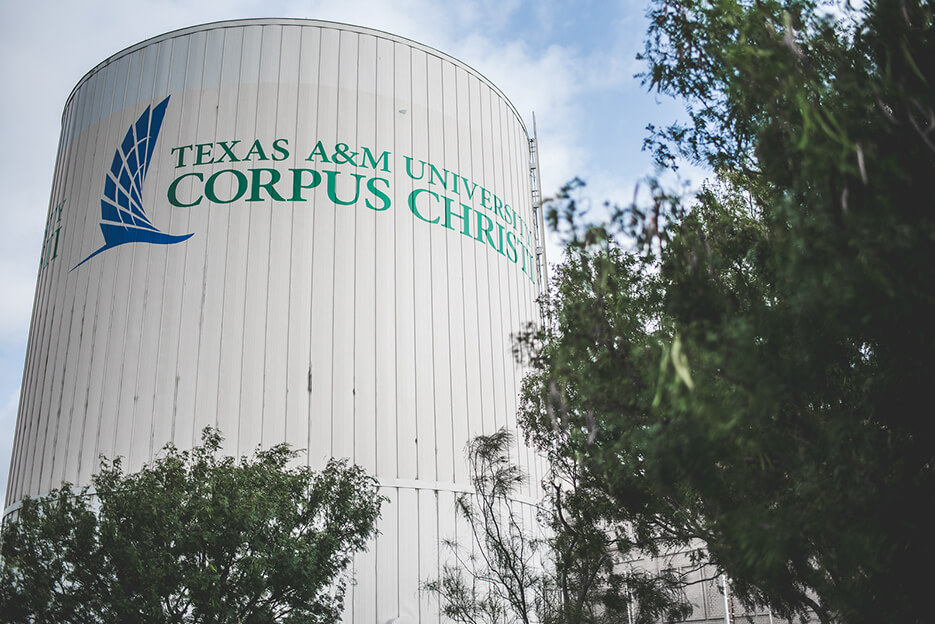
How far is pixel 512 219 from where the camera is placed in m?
23.2

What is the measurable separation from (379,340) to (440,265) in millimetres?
2578

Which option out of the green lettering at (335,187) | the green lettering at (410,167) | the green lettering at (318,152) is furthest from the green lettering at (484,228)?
the green lettering at (318,152)

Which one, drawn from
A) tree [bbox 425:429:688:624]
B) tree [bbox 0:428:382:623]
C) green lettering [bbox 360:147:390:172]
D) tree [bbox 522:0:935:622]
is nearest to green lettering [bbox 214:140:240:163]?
green lettering [bbox 360:147:390:172]

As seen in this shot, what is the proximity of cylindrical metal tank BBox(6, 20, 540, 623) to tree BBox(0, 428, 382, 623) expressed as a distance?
220 inches

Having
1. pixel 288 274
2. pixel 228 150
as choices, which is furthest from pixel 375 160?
pixel 288 274

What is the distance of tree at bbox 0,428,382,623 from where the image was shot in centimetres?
1071

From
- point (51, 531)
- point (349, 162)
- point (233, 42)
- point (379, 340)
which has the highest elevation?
point (233, 42)

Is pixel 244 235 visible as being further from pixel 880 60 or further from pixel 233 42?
pixel 880 60

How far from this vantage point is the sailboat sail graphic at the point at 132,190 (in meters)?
19.8

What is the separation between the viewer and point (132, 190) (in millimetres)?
20234

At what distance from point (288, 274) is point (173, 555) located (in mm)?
9039

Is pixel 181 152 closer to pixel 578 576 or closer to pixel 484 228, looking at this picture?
pixel 484 228

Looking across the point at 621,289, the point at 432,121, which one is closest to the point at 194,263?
the point at 432,121

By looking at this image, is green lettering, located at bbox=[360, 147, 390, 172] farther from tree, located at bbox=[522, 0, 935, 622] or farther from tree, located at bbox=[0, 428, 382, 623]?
tree, located at bbox=[522, 0, 935, 622]
